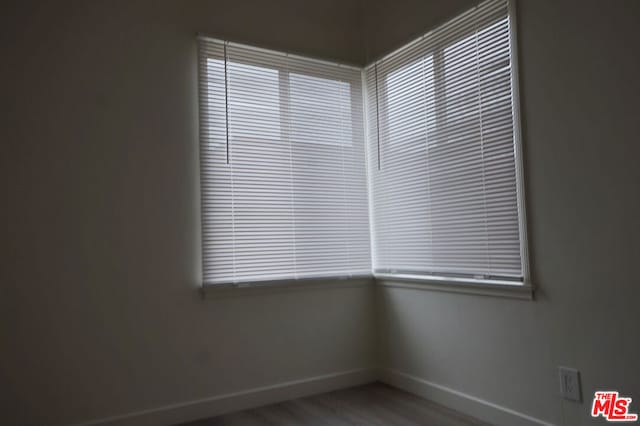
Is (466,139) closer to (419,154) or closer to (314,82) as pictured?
(419,154)

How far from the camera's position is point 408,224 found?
9.89 feet

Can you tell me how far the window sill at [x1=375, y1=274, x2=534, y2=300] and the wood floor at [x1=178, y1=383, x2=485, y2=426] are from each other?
2.31 feet

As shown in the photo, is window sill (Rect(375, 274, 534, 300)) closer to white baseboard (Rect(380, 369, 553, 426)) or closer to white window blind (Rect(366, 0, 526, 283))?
white window blind (Rect(366, 0, 526, 283))

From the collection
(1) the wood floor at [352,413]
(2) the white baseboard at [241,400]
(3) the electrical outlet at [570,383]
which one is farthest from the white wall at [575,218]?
(2) the white baseboard at [241,400]

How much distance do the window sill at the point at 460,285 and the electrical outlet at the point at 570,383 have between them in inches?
14.1

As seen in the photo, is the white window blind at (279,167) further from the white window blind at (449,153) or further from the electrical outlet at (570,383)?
the electrical outlet at (570,383)

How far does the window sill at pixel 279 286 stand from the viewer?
9.07 feet

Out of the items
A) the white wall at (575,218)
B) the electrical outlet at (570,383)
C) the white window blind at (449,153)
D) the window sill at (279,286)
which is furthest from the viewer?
the window sill at (279,286)

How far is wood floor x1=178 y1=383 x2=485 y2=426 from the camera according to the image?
2.55 metres

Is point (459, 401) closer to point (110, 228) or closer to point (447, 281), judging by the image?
point (447, 281)

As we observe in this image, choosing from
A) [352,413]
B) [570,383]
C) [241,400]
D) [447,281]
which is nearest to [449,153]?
[447,281]

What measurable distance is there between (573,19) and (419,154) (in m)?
1.12

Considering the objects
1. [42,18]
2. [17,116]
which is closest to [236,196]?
[17,116]

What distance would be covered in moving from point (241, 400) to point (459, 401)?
4.30 ft
